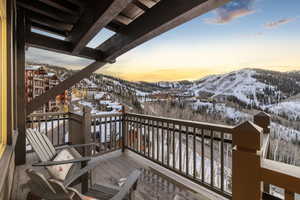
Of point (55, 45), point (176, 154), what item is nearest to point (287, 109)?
point (176, 154)

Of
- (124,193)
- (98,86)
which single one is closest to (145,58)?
(98,86)

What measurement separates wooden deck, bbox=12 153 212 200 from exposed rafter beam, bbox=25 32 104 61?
94.5 inches

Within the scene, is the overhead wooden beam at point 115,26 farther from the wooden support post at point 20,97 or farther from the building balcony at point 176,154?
the building balcony at point 176,154

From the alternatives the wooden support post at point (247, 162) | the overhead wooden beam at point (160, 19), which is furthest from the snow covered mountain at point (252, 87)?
the wooden support post at point (247, 162)

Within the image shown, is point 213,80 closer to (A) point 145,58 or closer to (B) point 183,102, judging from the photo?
(B) point 183,102

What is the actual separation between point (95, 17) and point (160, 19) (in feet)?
2.84

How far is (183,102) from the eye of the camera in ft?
12.4

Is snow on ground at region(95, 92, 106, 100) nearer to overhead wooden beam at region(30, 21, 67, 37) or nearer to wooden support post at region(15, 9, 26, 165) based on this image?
overhead wooden beam at region(30, 21, 67, 37)

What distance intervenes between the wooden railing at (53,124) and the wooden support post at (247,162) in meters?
4.57

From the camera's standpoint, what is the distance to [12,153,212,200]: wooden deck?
248cm

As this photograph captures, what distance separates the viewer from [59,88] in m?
3.79

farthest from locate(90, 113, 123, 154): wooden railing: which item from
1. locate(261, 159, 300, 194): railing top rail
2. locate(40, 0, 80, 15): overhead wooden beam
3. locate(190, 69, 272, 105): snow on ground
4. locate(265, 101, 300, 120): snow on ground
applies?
locate(261, 159, 300, 194): railing top rail

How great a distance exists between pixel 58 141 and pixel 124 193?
3766mm

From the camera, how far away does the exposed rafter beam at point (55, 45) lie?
3086 millimetres
